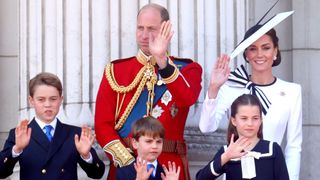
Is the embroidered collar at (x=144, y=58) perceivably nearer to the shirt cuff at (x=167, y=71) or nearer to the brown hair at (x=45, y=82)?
the shirt cuff at (x=167, y=71)

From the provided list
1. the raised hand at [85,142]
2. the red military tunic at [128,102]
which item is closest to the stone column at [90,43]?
the red military tunic at [128,102]

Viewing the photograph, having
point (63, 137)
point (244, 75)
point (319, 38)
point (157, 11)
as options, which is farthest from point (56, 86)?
point (319, 38)

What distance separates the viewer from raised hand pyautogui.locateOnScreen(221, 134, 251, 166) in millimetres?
6074

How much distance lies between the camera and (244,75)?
269 inches

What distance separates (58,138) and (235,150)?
1.12 metres

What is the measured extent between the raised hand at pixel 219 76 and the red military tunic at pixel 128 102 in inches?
4.2

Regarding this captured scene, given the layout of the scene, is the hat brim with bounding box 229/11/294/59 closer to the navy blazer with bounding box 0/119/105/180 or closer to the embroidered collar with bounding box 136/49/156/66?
the embroidered collar with bounding box 136/49/156/66

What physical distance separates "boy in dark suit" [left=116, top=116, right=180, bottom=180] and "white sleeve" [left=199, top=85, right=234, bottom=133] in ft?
1.35

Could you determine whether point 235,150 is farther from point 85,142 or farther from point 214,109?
point 85,142

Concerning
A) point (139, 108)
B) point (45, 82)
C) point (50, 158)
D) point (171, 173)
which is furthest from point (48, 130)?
point (171, 173)

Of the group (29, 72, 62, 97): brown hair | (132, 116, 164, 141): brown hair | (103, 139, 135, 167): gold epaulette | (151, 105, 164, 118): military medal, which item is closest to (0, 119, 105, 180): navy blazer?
(103, 139, 135, 167): gold epaulette

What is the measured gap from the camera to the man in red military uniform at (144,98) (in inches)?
259

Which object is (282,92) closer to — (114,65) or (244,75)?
(244,75)

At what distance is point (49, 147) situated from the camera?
6430 mm
